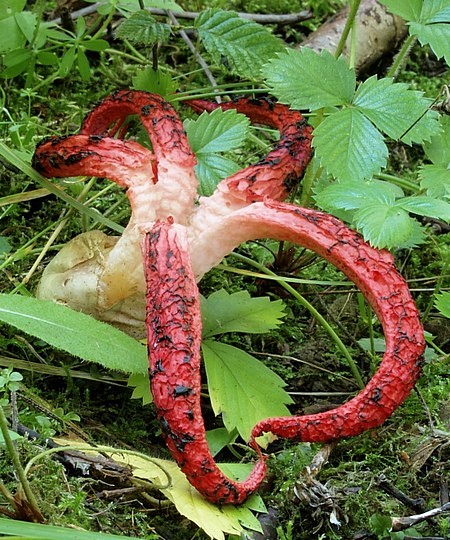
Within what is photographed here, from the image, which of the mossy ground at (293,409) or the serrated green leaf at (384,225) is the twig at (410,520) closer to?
the mossy ground at (293,409)

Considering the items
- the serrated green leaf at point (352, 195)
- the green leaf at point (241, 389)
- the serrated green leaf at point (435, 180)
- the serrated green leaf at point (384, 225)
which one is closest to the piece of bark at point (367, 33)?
the serrated green leaf at point (435, 180)

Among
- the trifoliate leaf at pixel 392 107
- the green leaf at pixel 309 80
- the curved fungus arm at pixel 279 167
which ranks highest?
the green leaf at pixel 309 80

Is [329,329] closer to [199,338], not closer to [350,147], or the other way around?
[350,147]

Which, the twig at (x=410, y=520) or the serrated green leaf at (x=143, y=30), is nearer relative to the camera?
the twig at (x=410, y=520)

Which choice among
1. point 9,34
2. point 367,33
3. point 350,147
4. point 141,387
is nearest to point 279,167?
point 350,147

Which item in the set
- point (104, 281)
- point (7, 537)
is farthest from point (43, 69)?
point (7, 537)

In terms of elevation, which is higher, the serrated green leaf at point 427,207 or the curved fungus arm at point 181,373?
the serrated green leaf at point 427,207

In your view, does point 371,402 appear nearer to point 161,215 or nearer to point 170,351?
point 170,351
